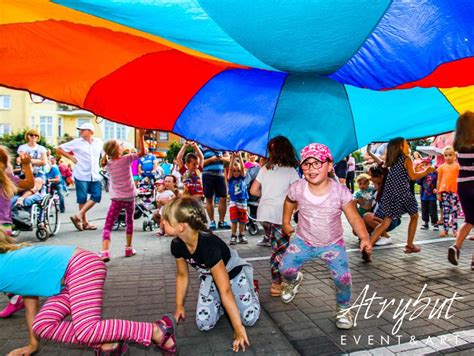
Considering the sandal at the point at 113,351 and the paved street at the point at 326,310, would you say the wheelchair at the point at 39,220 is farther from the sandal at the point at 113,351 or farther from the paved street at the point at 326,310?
the sandal at the point at 113,351

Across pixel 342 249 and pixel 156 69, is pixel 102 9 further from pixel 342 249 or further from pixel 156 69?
pixel 342 249

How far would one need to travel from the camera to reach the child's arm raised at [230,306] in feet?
9.50

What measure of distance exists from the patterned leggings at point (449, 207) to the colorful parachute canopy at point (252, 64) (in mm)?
2613

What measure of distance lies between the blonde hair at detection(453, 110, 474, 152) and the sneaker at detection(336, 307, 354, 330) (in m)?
2.81

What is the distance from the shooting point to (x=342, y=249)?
11.5 feet

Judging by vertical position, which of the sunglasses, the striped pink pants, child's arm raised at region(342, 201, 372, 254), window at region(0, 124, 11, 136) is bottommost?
the striped pink pants

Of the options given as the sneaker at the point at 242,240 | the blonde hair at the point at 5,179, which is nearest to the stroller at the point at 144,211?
the sneaker at the point at 242,240

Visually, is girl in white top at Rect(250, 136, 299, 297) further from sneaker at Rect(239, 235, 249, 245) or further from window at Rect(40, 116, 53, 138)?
window at Rect(40, 116, 53, 138)

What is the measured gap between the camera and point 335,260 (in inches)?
137

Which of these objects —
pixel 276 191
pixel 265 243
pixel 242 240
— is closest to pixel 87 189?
pixel 242 240

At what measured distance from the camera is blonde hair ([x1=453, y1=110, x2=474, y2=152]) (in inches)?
187

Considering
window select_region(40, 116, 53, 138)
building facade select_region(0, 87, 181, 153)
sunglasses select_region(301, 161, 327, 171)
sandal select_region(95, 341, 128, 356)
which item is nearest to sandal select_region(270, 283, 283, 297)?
sunglasses select_region(301, 161, 327, 171)

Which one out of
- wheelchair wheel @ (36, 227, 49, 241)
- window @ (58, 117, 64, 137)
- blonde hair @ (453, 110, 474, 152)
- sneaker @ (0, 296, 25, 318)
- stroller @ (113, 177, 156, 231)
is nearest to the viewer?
sneaker @ (0, 296, 25, 318)

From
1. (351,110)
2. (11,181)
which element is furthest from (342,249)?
(11,181)
